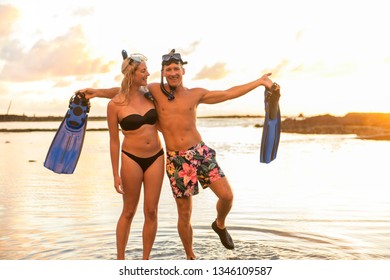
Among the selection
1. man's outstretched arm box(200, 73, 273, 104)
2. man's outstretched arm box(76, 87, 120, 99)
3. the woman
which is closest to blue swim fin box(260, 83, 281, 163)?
man's outstretched arm box(200, 73, 273, 104)

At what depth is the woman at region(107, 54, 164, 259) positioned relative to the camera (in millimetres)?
6789

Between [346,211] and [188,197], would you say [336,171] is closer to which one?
[346,211]

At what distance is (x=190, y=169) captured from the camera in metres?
7.20

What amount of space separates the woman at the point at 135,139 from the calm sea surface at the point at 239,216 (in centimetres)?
136

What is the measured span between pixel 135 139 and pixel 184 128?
0.65 m

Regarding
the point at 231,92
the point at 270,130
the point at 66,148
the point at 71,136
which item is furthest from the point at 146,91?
the point at 270,130

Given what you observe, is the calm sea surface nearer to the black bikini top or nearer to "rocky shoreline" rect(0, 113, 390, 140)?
the black bikini top

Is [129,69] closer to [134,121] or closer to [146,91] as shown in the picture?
[146,91]

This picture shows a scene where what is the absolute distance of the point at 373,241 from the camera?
8.49m

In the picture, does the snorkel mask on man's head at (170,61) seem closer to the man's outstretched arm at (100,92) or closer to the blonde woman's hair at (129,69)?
the blonde woman's hair at (129,69)

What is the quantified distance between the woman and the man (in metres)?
0.24

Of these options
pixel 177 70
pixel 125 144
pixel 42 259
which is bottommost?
pixel 42 259
